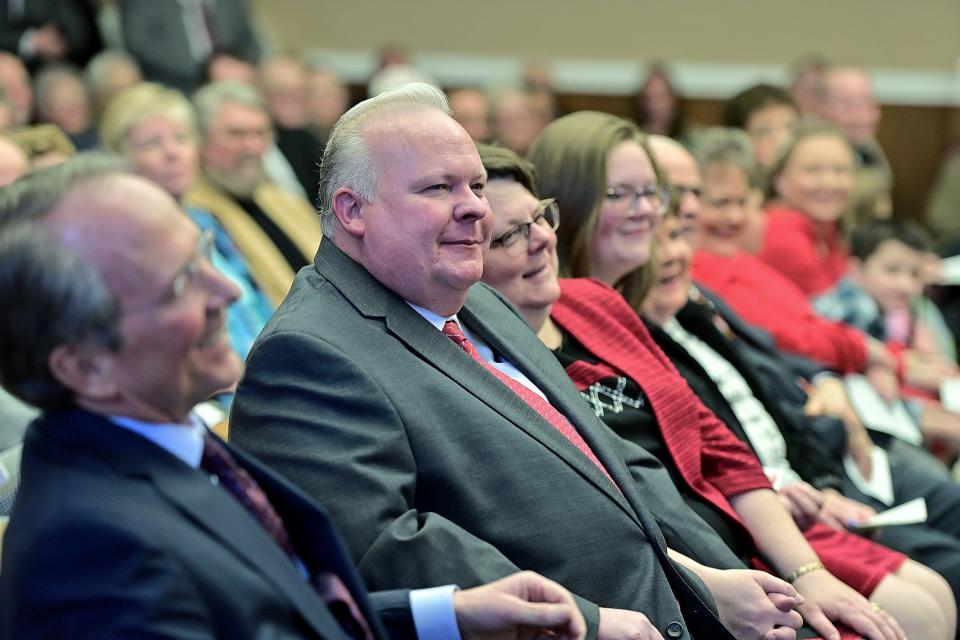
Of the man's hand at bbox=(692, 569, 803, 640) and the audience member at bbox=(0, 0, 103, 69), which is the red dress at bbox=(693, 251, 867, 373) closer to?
the man's hand at bbox=(692, 569, 803, 640)

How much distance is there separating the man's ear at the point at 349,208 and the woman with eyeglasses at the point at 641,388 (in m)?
0.45

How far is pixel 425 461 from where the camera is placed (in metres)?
1.70

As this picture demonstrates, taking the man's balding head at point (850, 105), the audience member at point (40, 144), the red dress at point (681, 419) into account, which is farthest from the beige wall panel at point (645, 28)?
the red dress at point (681, 419)

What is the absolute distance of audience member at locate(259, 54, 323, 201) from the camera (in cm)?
579

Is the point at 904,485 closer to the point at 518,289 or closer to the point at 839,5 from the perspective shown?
the point at 518,289

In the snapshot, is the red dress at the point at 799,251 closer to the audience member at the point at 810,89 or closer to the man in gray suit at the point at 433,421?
the audience member at the point at 810,89

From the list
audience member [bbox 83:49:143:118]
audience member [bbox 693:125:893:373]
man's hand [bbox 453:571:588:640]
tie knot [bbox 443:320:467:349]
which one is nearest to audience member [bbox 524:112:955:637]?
tie knot [bbox 443:320:467:349]

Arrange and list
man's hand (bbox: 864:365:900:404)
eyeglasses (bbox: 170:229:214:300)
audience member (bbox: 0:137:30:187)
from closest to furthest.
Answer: eyeglasses (bbox: 170:229:214:300) < audience member (bbox: 0:137:30:187) < man's hand (bbox: 864:365:900:404)

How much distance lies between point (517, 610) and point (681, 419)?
37.1 inches

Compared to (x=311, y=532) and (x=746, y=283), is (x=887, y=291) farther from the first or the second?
(x=311, y=532)

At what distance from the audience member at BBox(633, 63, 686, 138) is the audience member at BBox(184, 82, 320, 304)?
3.59m

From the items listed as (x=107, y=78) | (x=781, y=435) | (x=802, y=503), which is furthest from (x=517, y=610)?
(x=107, y=78)

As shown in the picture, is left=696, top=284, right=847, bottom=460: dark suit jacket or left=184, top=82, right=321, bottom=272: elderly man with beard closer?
left=696, top=284, right=847, bottom=460: dark suit jacket

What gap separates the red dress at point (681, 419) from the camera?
7.65 feet
